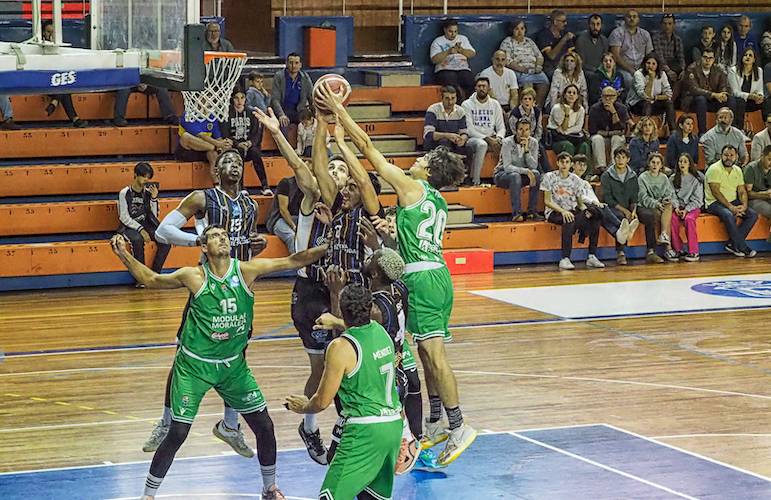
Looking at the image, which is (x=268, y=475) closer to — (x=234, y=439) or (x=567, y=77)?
(x=234, y=439)

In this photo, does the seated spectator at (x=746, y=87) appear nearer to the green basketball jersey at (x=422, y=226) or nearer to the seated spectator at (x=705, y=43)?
the seated spectator at (x=705, y=43)

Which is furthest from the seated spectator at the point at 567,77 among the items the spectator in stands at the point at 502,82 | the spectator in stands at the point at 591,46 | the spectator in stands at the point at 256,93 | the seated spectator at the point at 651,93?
the spectator in stands at the point at 256,93

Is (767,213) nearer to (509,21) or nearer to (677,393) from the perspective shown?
(509,21)

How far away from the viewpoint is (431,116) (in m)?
18.0

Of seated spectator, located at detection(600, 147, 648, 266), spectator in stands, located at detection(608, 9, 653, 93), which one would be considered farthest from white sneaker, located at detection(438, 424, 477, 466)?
spectator in stands, located at detection(608, 9, 653, 93)

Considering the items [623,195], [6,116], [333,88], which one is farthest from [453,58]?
[333,88]

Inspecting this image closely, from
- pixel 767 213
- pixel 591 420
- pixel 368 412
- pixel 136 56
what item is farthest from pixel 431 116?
pixel 368 412

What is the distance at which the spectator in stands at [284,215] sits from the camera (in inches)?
624

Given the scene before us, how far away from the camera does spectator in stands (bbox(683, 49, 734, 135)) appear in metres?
19.8

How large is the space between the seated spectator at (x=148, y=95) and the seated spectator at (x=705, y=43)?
7850 mm

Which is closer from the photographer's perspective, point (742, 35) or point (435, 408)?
point (435, 408)

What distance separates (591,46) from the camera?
1994cm

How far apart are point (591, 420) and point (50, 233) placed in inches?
324

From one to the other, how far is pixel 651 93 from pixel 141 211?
315 inches
